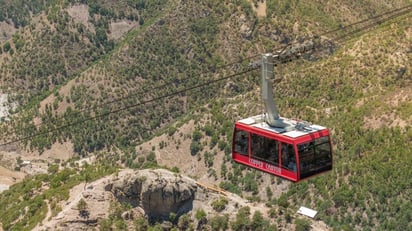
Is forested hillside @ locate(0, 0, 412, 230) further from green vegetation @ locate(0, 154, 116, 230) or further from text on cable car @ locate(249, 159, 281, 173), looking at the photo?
text on cable car @ locate(249, 159, 281, 173)

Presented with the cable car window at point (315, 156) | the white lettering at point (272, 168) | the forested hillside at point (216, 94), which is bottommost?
the forested hillside at point (216, 94)

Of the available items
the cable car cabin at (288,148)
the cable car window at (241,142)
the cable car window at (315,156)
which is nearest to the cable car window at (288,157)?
the cable car cabin at (288,148)

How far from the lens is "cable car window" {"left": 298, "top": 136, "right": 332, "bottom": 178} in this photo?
62875 mm

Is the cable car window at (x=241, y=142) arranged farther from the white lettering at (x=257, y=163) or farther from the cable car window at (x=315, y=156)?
the cable car window at (x=315, y=156)

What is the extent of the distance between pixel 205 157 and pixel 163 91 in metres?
39.1

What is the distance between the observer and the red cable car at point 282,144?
206ft

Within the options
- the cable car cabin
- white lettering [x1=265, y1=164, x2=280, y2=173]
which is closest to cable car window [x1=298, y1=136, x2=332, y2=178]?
the cable car cabin

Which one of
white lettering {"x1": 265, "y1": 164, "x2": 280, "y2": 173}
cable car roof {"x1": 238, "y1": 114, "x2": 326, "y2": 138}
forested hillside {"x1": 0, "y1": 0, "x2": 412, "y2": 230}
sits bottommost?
forested hillside {"x1": 0, "y1": 0, "x2": 412, "y2": 230}

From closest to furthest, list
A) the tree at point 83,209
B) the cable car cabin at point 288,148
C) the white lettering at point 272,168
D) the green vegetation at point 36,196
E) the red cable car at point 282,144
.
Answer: the red cable car at point 282,144 → the cable car cabin at point 288,148 → the white lettering at point 272,168 → the tree at point 83,209 → the green vegetation at point 36,196

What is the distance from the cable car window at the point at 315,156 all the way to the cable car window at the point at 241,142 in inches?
252

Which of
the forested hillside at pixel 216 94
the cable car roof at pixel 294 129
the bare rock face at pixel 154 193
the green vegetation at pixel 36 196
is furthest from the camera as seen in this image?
the forested hillside at pixel 216 94

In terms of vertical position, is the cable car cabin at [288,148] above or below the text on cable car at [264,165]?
above

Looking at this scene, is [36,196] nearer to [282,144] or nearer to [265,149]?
[265,149]

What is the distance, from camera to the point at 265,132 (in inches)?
2559
